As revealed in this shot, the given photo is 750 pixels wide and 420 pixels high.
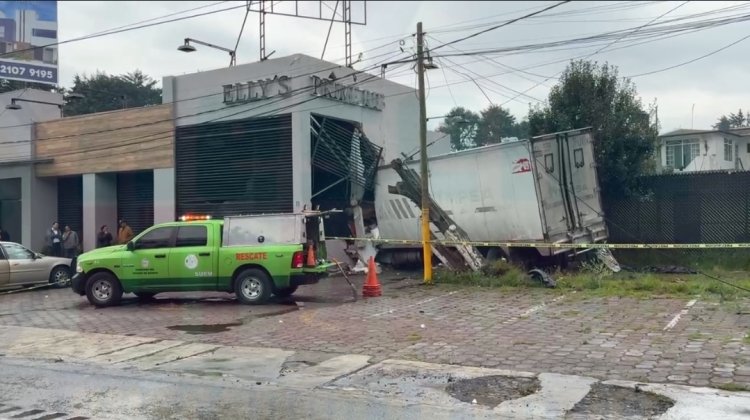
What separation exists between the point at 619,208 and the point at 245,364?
51.6 ft

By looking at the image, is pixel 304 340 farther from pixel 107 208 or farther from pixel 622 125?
pixel 107 208

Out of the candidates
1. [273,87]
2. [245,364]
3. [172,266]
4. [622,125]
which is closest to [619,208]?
[622,125]

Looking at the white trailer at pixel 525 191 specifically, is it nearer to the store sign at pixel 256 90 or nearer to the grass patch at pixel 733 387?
the store sign at pixel 256 90

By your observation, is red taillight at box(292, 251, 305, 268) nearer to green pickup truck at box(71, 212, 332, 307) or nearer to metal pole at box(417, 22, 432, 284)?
green pickup truck at box(71, 212, 332, 307)

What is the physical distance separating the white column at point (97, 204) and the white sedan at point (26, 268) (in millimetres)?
6512

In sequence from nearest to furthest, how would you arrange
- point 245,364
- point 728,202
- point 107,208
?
point 245,364 → point 728,202 → point 107,208

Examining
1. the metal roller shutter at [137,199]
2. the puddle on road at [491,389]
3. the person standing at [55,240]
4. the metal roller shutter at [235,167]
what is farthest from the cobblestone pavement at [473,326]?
the person standing at [55,240]

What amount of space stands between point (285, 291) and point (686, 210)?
12340 millimetres

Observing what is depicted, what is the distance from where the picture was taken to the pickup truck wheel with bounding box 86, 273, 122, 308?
46.2ft

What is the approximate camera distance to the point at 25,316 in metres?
13.2

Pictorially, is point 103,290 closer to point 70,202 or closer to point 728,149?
point 70,202

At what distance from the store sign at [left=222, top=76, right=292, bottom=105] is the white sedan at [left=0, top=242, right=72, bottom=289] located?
22.6 feet

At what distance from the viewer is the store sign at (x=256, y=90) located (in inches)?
815

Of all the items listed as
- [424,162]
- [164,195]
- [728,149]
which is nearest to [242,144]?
[164,195]
